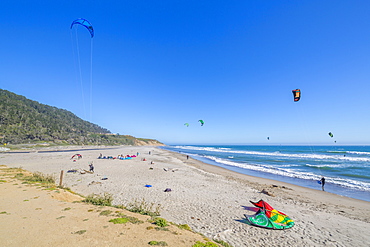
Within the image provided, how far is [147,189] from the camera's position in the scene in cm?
1294

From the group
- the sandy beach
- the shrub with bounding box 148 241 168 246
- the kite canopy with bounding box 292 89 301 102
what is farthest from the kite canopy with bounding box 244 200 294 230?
the kite canopy with bounding box 292 89 301 102

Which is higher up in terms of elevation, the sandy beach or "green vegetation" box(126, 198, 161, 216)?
"green vegetation" box(126, 198, 161, 216)

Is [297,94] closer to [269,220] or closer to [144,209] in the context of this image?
[269,220]

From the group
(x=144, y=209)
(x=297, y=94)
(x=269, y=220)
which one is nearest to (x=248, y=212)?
(x=269, y=220)

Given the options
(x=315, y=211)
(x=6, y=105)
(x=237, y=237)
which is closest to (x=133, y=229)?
(x=237, y=237)

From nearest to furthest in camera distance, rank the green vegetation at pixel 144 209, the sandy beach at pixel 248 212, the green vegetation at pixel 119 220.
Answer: the green vegetation at pixel 119 220 → the sandy beach at pixel 248 212 → the green vegetation at pixel 144 209

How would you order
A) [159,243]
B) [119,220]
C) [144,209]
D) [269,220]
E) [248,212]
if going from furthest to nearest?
[248,212]
[144,209]
[269,220]
[119,220]
[159,243]

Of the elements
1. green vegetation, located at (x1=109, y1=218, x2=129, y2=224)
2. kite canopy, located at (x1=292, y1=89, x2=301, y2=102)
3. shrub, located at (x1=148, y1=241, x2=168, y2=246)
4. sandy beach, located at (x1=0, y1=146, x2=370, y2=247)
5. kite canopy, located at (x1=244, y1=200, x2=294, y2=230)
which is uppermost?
kite canopy, located at (x1=292, y1=89, x2=301, y2=102)

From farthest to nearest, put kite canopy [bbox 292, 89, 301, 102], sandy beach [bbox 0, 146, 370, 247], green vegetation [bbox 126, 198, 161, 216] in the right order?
kite canopy [bbox 292, 89, 301, 102]
green vegetation [bbox 126, 198, 161, 216]
sandy beach [bbox 0, 146, 370, 247]

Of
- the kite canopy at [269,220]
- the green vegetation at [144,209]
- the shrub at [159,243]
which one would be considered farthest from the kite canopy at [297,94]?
the shrub at [159,243]

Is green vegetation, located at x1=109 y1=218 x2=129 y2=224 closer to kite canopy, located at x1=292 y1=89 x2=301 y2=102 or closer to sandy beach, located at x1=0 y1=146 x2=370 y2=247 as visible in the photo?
sandy beach, located at x1=0 y1=146 x2=370 y2=247

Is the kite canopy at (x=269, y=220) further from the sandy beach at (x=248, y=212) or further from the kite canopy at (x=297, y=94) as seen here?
the kite canopy at (x=297, y=94)

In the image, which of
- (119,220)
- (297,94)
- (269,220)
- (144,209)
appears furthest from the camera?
(297,94)

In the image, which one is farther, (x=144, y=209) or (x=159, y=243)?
(x=144, y=209)
